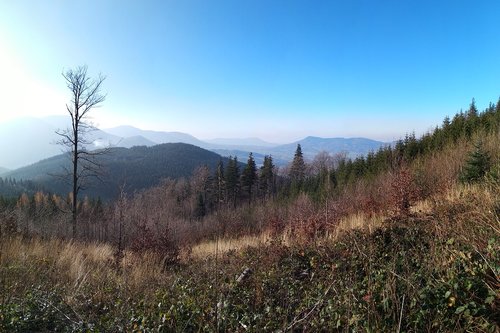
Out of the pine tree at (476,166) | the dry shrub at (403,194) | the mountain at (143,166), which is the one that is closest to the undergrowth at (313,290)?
the dry shrub at (403,194)

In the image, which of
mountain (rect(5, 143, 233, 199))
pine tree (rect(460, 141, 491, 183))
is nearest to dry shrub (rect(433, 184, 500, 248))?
pine tree (rect(460, 141, 491, 183))

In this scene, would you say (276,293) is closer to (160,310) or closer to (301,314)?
(301,314)

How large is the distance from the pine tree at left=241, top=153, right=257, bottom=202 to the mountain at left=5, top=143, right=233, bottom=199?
5976cm

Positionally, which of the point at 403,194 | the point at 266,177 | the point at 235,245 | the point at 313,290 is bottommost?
the point at 266,177

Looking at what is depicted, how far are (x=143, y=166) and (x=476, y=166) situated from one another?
140 meters

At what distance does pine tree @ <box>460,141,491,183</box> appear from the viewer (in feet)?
25.2

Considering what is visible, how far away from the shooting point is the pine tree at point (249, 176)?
50.1 meters

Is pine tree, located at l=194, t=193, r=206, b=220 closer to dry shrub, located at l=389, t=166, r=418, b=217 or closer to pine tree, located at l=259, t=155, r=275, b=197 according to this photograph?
pine tree, located at l=259, t=155, r=275, b=197

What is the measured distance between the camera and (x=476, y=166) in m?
7.91

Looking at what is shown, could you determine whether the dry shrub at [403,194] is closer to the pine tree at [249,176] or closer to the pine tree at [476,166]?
the pine tree at [476,166]

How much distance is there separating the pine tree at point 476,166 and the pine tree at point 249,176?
42.0m

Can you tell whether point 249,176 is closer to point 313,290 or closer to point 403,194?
point 403,194

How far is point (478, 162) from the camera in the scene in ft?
26.1

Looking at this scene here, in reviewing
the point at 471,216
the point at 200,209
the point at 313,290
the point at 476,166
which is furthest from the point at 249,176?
the point at 313,290
